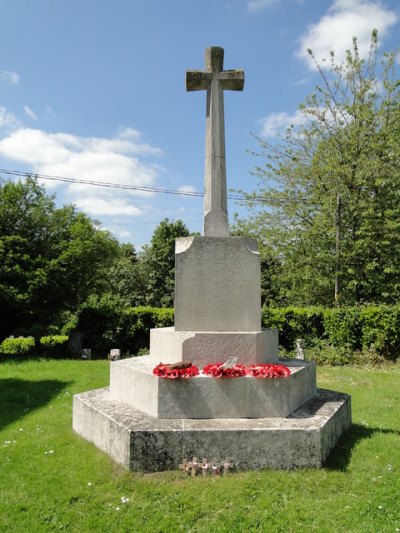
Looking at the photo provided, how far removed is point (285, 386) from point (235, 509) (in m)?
1.41

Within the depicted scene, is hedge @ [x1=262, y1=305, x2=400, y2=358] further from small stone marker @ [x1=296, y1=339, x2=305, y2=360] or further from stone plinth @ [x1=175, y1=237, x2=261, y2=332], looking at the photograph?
stone plinth @ [x1=175, y1=237, x2=261, y2=332]

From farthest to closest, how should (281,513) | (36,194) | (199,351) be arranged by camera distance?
(36,194)
(199,351)
(281,513)

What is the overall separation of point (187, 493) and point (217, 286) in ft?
7.25

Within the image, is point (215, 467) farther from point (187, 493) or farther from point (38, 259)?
point (38, 259)

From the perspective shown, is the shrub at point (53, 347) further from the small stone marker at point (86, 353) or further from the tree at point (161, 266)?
the tree at point (161, 266)

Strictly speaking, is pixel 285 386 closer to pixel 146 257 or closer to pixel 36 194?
pixel 36 194

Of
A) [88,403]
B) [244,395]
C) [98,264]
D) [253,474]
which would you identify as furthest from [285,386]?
[98,264]

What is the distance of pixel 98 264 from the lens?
16406mm

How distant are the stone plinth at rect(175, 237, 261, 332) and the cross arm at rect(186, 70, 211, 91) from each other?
2.09m

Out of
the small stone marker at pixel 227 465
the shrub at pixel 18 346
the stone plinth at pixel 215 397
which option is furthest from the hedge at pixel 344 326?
the small stone marker at pixel 227 465

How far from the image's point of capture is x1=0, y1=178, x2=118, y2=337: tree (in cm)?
1259

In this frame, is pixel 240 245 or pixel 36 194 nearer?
pixel 240 245

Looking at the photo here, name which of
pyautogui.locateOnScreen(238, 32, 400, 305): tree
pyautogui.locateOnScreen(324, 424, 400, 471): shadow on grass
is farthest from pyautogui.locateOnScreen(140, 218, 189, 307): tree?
pyautogui.locateOnScreen(324, 424, 400, 471): shadow on grass

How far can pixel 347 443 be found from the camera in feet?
14.5
